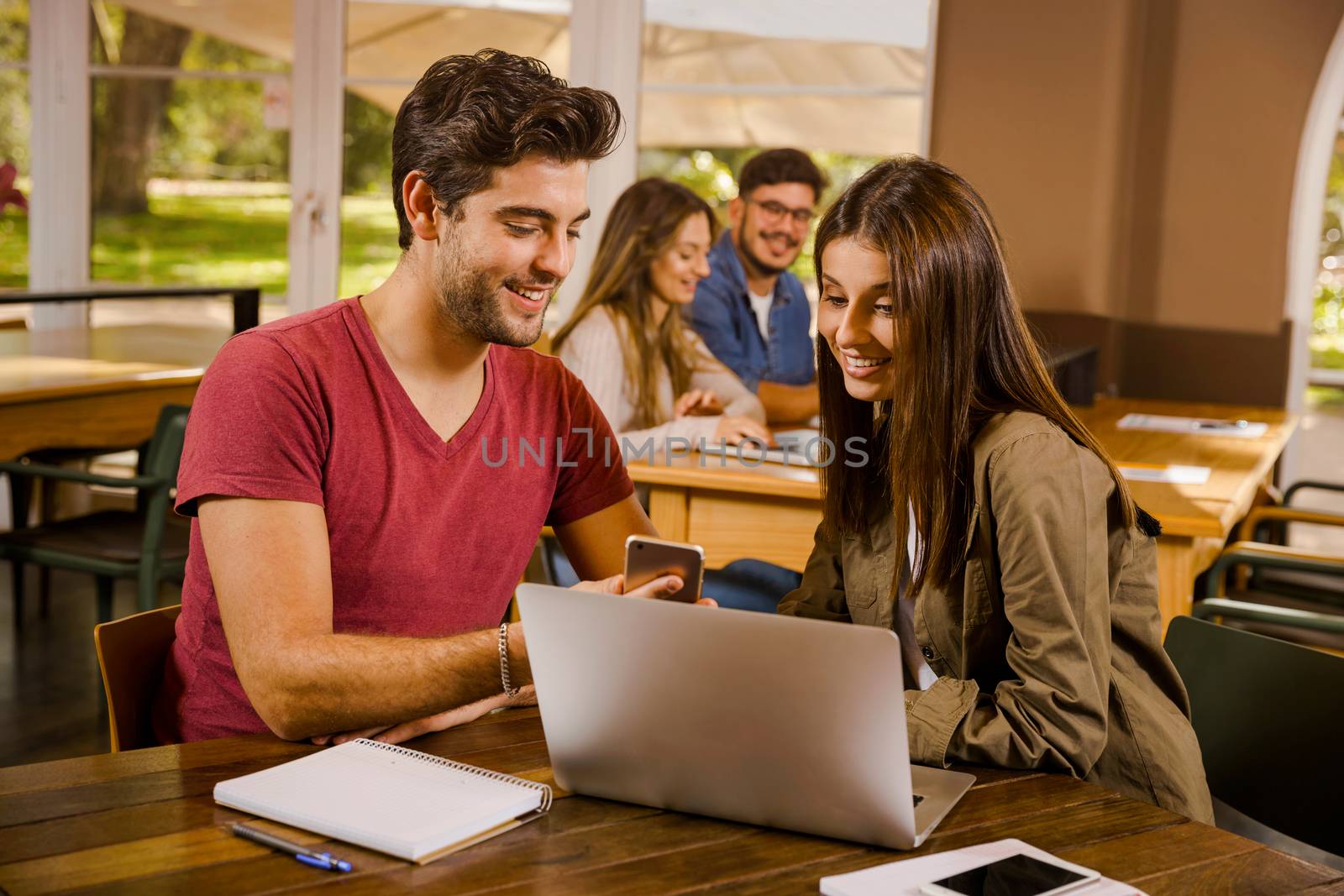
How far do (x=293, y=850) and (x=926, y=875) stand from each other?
20.4 inches

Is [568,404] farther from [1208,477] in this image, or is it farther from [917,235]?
[1208,477]

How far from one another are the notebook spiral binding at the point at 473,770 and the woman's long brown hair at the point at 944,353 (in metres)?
0.55

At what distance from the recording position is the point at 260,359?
157 cm

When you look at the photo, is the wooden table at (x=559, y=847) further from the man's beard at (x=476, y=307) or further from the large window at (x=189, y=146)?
the large window at (x=189, y=146)

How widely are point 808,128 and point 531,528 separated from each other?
3.74m

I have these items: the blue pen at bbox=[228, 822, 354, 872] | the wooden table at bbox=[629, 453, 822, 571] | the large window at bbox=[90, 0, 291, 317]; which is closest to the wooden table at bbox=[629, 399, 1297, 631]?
the wooden table at bbox=[629, 453, 822, 571]

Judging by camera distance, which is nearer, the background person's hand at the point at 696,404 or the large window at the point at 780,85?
the background person's hand at the point at 696,404

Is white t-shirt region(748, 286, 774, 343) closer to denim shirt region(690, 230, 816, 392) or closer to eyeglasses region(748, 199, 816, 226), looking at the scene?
denim shirt region(690, 230, 816, 392)

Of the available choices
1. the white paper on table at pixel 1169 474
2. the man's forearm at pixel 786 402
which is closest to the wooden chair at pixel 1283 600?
the white paper on table at pixel 1169 474

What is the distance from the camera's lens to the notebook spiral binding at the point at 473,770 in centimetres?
121

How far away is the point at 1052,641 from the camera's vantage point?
1.40 meters

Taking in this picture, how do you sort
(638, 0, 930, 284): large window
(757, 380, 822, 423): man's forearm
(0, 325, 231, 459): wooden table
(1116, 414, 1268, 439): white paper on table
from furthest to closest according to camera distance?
1. (638, 0, 930, 284): large window
2. (757, 380, 822, 423): man's forearm
3. (1116, 414, 1268, 439): white paper on table
4. (0, 325, 231, 459): wooden table

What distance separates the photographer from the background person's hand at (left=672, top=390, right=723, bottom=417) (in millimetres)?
3557

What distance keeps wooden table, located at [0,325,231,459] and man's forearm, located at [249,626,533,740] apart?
260cm
